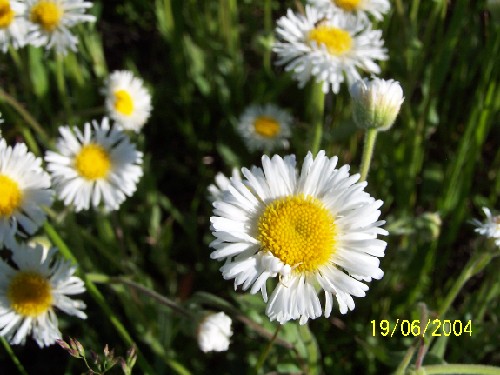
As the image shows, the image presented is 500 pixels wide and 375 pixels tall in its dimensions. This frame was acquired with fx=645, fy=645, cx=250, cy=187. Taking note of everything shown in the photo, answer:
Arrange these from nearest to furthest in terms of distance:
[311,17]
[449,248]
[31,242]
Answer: [31,242]
[311,17]
[449,248]

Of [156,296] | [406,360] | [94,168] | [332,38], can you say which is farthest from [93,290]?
[332,38]

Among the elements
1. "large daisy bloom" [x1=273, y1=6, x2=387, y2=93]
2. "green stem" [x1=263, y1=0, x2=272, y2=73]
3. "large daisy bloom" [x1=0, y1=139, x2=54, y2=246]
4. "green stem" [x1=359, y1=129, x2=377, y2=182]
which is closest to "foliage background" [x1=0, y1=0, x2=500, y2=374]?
"green stem" [x1=263, y1=0, x2=272, y2=73]

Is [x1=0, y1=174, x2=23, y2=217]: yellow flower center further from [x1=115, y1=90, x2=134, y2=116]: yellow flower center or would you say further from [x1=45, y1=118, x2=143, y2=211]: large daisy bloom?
[x1=115, y1=90, x2=134, y2=116]: yellow flower center

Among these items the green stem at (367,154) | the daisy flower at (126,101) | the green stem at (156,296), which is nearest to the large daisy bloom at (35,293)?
the green stem at (156,296)

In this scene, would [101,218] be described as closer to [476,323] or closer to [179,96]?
[179,96]

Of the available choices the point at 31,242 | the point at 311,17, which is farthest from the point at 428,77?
the point at 31,242

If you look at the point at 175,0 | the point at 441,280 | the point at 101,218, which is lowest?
the point at 101,218
